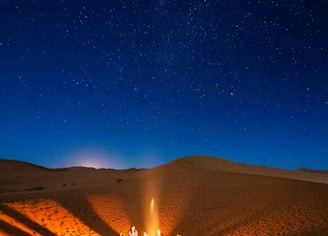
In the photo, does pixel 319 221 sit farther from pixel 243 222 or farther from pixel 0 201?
pixel 0 201

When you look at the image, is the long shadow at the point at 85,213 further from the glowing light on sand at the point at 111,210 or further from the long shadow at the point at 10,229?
the long shadow at the point at 10,229

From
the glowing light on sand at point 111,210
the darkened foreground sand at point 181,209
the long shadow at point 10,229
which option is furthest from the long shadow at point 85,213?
the long shadow at point 10,229

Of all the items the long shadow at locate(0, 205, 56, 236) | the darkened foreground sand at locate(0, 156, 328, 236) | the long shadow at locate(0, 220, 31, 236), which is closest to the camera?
the long shadow at locate(0, 220, 31, 236)

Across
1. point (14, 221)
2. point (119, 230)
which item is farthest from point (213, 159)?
point (14, 221)

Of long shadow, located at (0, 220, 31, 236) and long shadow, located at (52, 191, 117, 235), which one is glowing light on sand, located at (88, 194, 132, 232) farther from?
long shadow, located at (0, 220, 31, 236)

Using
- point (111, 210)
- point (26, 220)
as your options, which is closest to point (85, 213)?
point (111, 210)

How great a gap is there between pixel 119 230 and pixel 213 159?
28.4 m

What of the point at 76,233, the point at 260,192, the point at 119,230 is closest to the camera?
the point at 76,233

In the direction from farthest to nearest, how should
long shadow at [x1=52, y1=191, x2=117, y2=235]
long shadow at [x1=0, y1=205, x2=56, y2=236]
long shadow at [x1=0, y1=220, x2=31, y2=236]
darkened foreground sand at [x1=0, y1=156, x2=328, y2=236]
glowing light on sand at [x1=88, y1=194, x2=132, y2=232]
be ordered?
glowing light on sand at [x1=88, y1=194, x2=132, y2=232], long shadow at [x1=52, y1=191, x2=117, y2=235], darkened foreground sand at [x1=0, y1=156, x2=328, y2=236], long shadow at [x1=0, y1=205, x2=56, y2=236], long shadow at [x1=0, y1=220, x2=31, y2=236]

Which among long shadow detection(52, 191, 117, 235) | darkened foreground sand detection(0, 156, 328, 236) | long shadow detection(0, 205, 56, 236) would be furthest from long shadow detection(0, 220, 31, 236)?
long shadow detection(52, 191, 117, 235)

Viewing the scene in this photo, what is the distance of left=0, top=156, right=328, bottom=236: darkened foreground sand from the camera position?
51.6ft

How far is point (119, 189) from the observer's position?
25125mm

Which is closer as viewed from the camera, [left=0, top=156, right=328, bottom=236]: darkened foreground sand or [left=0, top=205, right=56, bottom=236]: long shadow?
[left=0, top=205, right=56, bottom=236]: long shadow

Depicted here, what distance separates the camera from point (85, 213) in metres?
19.4
